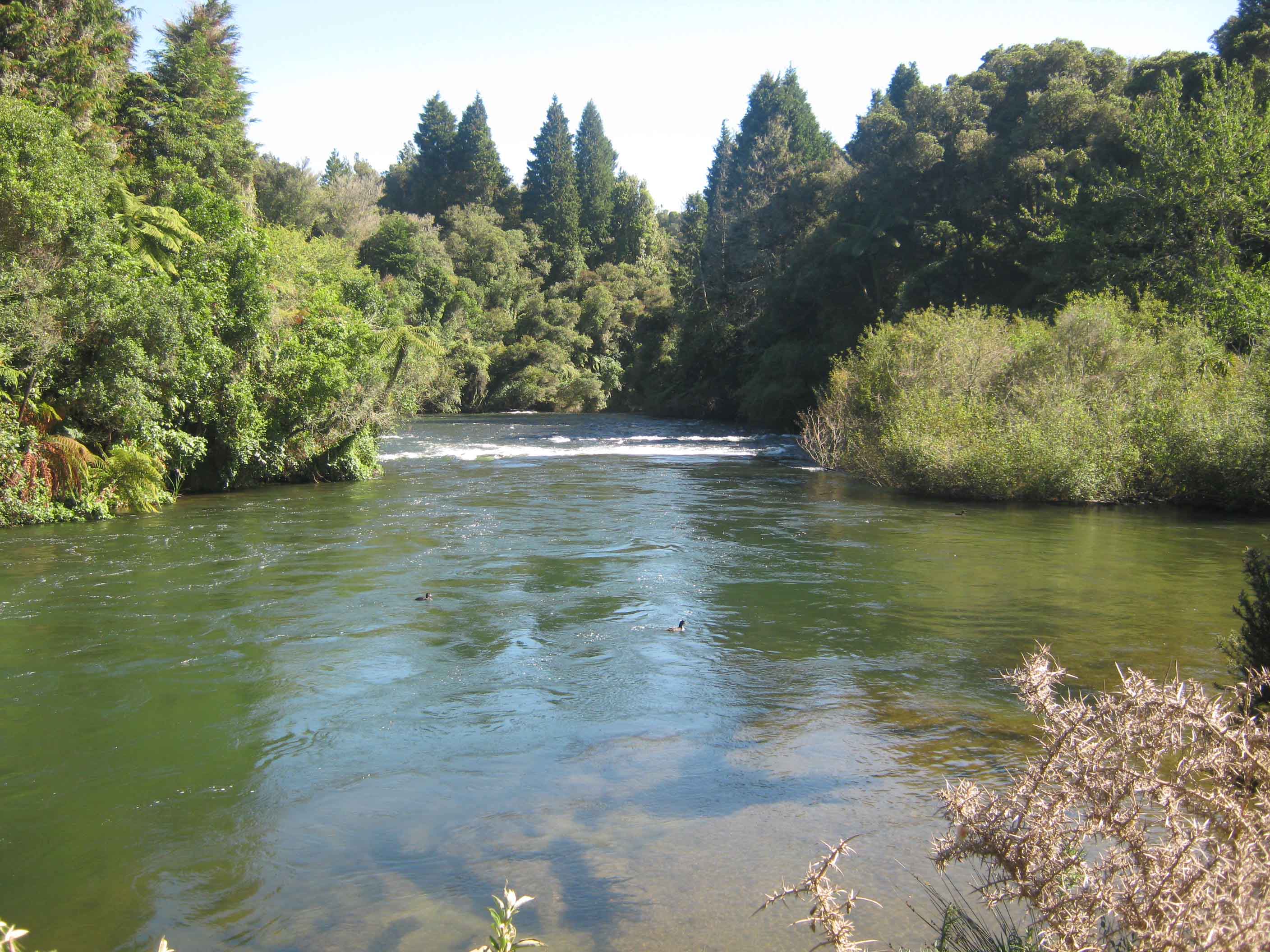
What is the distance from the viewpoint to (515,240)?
80625 mm

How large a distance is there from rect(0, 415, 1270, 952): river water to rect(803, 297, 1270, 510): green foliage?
2314 millimetres

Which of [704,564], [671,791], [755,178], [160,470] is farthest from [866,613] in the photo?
[755,178]

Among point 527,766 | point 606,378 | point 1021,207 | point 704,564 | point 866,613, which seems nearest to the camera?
point 527,766

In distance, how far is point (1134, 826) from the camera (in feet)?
10.8

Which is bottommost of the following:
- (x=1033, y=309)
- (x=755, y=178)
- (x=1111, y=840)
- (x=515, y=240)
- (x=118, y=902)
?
(x=118, y=902)

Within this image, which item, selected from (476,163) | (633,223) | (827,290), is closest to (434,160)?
(476,163)

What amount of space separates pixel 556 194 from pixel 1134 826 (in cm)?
9154

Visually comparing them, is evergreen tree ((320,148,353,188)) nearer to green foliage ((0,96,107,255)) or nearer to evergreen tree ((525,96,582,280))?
evergreen tree ((525,96,582,280))

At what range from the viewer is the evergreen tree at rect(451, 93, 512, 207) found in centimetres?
9331

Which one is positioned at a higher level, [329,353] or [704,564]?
[329,353]

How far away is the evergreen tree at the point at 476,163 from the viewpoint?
93.3m

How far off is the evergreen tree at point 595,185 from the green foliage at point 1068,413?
212 feet

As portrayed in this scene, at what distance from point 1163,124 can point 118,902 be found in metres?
33.6

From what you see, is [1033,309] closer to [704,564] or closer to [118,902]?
[704,564]
